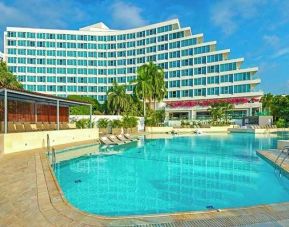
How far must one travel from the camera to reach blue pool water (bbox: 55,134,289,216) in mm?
8258

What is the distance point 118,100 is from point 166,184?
4722 cm

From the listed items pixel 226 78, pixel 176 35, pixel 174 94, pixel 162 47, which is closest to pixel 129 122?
pixel 226 78

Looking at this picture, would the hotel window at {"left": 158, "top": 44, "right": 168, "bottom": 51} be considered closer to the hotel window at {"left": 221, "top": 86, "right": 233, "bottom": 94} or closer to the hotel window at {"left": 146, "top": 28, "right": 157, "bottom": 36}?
the hotel window at {"left": 146, "top": 28, "right": 157, "bottom": 36}

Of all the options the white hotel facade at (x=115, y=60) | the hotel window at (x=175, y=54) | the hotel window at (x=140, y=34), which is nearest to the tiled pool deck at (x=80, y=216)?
the white hotel facade at (x=115, y=60)

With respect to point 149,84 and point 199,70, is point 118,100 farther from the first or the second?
point 199,70

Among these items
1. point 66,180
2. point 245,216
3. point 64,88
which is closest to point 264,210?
point 245,216

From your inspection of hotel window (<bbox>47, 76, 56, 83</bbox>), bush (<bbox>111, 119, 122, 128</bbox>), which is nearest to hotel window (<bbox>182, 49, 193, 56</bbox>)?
hotel window (<bbox>47, 76, 56, 83</bbox>)

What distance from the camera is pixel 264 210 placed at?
5.98m

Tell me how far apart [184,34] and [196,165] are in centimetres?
6099

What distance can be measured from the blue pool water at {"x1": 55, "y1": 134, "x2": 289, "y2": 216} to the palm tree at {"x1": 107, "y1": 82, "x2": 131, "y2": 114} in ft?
135

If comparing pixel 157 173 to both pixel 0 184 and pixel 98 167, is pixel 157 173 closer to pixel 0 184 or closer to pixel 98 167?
pixel 98 167

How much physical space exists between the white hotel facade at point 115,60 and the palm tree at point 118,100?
57.1 feet

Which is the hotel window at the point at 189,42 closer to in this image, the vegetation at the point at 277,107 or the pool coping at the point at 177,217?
the vegetation at the point at 277,107

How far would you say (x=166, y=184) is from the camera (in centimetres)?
1069
